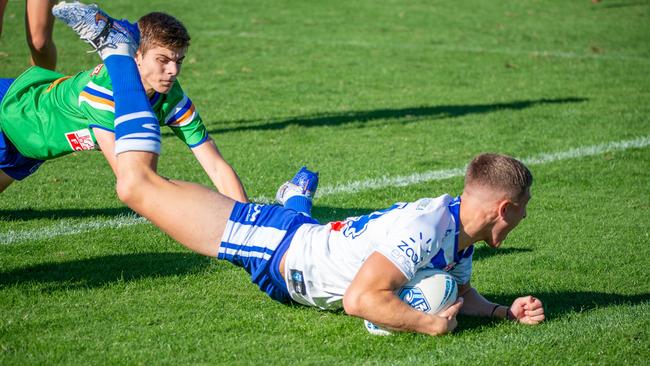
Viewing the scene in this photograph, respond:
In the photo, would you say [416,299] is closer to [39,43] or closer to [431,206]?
[431,206]

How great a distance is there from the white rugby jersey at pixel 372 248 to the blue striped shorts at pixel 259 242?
0.06 m

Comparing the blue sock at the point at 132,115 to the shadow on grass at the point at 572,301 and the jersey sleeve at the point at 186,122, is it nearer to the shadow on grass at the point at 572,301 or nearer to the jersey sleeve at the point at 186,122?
the jersey sleeve at the point at 186,122

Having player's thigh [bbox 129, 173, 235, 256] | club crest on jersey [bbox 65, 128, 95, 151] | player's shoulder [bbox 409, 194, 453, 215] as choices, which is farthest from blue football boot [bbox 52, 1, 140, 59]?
player's shoulder [bbox 409, 194, 453, 215]

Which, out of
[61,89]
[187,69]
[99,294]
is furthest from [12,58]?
[99,294]

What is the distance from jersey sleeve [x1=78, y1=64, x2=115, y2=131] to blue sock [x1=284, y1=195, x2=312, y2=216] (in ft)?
3.88

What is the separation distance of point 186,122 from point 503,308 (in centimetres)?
247

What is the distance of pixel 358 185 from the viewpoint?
8195 millimetres

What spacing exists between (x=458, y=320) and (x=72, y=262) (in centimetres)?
257

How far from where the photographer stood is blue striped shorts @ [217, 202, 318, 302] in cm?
480

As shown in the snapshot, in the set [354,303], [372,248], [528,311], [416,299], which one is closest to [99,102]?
[372,248]

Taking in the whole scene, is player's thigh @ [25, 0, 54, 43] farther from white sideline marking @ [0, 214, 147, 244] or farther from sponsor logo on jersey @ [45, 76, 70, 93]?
sponsor logo on jersey @ [45, 76, 70, 93]

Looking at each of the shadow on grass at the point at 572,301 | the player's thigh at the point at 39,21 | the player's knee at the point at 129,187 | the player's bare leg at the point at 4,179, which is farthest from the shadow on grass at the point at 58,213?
the shadow on grass at the point at 572,301

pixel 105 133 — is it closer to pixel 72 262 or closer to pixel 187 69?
pixel 72 262

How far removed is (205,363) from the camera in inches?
169
